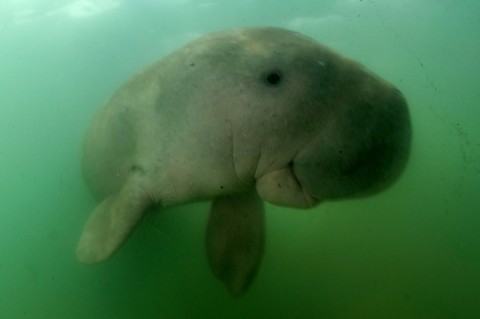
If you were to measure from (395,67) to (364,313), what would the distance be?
11.9 meters

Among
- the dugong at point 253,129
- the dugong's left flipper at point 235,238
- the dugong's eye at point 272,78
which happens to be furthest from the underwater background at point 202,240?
the dugong's eye at point 272,78

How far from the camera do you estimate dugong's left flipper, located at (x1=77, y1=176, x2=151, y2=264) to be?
3996 millimetres

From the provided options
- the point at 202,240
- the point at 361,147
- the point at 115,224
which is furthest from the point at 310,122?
the point at 202,240

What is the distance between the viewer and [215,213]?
4.75 meters

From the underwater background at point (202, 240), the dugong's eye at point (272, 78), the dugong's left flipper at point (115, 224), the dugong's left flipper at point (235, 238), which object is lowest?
the underwater background at point (202, 240)

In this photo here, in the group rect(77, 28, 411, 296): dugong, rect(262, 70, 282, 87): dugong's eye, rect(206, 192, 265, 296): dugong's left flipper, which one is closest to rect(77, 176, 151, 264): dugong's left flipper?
rect(77, 28, 411, 296): dugong

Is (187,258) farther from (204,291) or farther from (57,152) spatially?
(57,152)

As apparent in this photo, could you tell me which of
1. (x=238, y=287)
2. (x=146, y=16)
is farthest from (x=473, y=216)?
(x=146, y=16)

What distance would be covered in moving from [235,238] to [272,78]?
1936mm

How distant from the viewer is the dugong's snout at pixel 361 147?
10.0 ft

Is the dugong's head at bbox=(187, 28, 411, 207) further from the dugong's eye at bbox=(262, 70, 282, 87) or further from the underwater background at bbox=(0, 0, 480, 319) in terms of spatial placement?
the underwater background at bbox=(0, 0, 480, 319)

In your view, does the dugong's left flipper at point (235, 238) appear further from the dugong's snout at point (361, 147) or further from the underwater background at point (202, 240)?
the dugong's snout at point (361, 147)

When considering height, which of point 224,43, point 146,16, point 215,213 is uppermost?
point 224,43

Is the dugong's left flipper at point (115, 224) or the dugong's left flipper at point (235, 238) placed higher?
the dugong's left flipper at point (115, 224)
